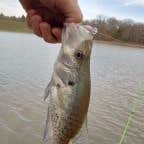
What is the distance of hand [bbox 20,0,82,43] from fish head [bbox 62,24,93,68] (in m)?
0.20

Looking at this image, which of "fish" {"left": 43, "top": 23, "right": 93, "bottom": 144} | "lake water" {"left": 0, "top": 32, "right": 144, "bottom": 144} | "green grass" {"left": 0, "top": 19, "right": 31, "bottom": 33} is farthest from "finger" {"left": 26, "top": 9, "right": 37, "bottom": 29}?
"green grass" {"left": 0, "top": 19, "right": 31, "bottom": 33}

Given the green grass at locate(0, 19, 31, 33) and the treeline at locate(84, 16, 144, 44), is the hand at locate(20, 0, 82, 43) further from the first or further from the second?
the green grass at locate(0, 19, 31, 33)

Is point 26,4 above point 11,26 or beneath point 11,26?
above

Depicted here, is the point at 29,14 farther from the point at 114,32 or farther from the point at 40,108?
the point at 114,32

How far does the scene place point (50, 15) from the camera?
191cm

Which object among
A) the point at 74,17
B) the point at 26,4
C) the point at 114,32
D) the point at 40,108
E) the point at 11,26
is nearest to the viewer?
the point at 74,17

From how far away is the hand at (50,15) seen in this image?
1785 mm

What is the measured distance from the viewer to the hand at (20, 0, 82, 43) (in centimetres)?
179

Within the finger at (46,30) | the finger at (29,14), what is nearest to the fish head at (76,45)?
the finger at (46,30)

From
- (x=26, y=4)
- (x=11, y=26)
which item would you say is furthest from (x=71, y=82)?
(x=11, y=26)

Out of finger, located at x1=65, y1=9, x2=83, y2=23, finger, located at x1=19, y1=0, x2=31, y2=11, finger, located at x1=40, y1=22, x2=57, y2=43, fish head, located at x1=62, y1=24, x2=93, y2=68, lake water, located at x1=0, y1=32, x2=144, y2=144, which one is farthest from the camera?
lake water, located at x1=0, y1=32, x2=144, y2=144

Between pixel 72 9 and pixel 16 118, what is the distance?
9464 mm

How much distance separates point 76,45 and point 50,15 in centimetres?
42

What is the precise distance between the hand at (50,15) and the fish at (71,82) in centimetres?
18
